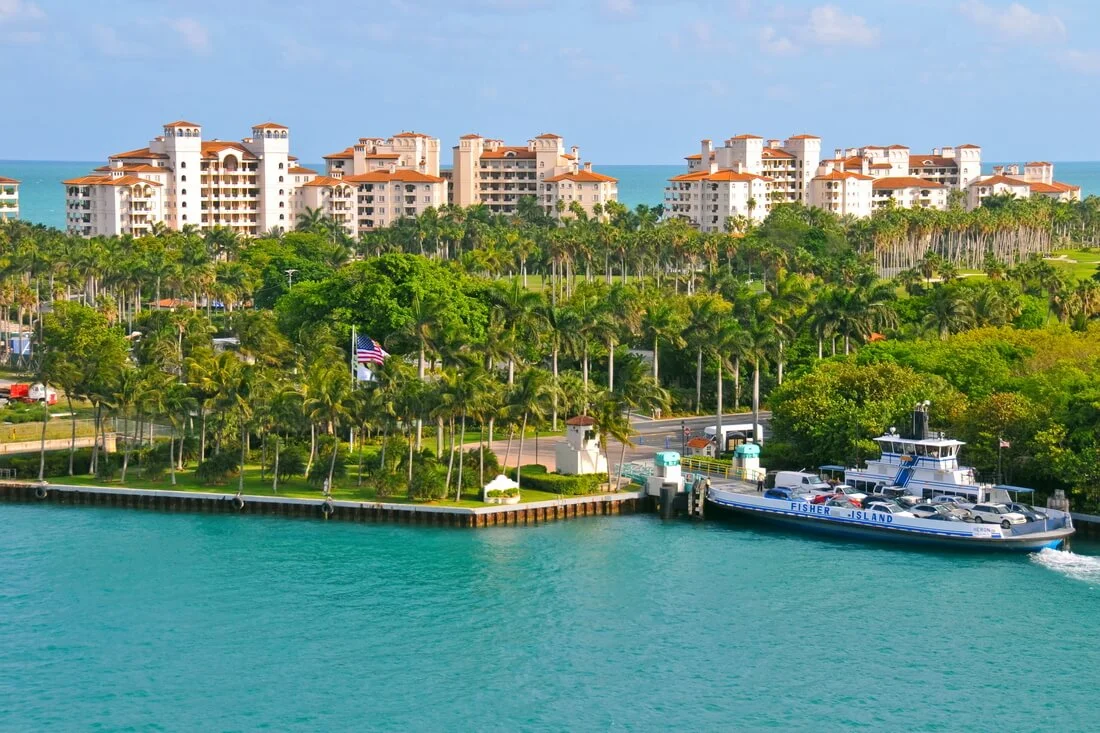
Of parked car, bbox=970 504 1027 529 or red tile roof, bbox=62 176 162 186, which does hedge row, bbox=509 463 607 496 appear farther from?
red tile roof, bbox=62 176 162 186

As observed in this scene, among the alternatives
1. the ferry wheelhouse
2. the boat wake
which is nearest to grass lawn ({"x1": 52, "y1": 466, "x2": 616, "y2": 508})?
the ferry wheelhouse

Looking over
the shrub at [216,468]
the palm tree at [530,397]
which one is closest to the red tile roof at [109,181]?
the shrub at [216,468]

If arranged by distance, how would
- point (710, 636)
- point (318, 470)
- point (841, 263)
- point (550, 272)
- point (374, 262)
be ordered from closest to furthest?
point (710, 636), point (318, 470), point (374, 262), point (841, 263), point (550, 272)

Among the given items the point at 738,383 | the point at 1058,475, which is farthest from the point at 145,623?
the point at 738,383

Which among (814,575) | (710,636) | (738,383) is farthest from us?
(738,383)

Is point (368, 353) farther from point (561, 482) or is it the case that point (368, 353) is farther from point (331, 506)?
Answer: point (561, 482)

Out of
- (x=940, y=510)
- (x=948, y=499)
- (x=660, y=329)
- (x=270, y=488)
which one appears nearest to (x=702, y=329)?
(x=660, y=329)

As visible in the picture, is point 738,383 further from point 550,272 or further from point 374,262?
point 550,272
